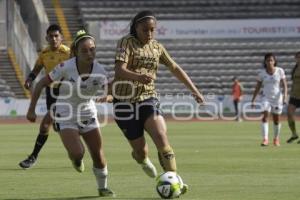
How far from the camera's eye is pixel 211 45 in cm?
4862

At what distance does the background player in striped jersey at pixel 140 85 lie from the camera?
1084 cm

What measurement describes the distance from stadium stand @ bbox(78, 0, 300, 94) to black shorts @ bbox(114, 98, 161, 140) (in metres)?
33.7

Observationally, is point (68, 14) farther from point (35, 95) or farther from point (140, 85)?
point (35, 95)

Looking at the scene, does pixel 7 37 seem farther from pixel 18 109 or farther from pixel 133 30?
pixel 133 30

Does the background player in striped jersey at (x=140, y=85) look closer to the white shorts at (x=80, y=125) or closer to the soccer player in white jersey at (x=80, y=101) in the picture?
the soccer player in white jersey at (x=80, y=101)

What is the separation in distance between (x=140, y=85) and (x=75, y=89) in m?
0.85

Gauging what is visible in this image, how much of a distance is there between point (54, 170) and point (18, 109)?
28410 millimetres

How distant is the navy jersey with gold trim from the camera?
440 inches

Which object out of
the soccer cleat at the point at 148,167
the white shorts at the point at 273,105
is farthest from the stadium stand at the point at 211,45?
the soccer cleat at the point at 148,167

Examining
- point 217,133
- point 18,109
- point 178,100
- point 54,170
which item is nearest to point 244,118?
point 178,100

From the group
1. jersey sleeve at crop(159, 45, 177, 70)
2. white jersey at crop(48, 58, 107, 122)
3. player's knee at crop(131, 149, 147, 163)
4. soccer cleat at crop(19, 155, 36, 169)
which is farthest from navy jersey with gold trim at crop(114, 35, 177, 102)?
soccer cleat at crop(19, 155, 36, 169)

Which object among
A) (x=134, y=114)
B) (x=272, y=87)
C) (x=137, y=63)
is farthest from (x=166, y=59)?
(x=272, y=87)

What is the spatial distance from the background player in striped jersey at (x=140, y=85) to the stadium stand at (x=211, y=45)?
1329 inches

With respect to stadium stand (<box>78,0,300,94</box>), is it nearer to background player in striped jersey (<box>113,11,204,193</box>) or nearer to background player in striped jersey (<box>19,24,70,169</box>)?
background player in striped jersey (<box>19,24,70,169</box>)
